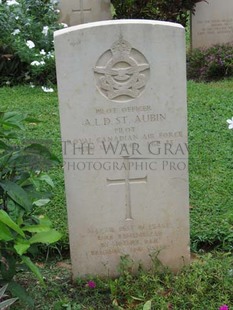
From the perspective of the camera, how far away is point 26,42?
8281mm

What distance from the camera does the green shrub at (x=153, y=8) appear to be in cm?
945

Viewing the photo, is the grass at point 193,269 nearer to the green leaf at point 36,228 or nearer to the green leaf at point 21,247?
the green leaf at point 36,228

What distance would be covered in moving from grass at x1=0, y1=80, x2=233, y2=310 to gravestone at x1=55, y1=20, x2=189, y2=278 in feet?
0.49

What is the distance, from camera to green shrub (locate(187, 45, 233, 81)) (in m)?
8.70

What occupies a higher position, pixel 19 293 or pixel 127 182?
pixel 127 182

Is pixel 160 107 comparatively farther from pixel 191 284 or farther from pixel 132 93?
pixel 191 284

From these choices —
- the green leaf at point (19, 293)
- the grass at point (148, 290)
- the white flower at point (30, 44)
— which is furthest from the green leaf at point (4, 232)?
the white flower at point (30, 44)

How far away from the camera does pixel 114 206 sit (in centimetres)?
349

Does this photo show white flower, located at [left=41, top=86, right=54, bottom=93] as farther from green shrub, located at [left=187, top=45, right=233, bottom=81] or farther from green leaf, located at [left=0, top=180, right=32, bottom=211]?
green leaf, located at [left=0, top=180, right=32, bottom=211]

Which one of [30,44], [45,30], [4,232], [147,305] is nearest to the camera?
[4,232]

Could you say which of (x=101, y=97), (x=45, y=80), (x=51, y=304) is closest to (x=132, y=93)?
(x=101, y=97)

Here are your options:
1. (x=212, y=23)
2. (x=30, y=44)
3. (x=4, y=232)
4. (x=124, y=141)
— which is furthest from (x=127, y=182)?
(x=212, y=23)

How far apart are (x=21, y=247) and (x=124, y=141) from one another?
2.93ft

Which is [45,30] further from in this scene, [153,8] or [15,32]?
[153,8]
